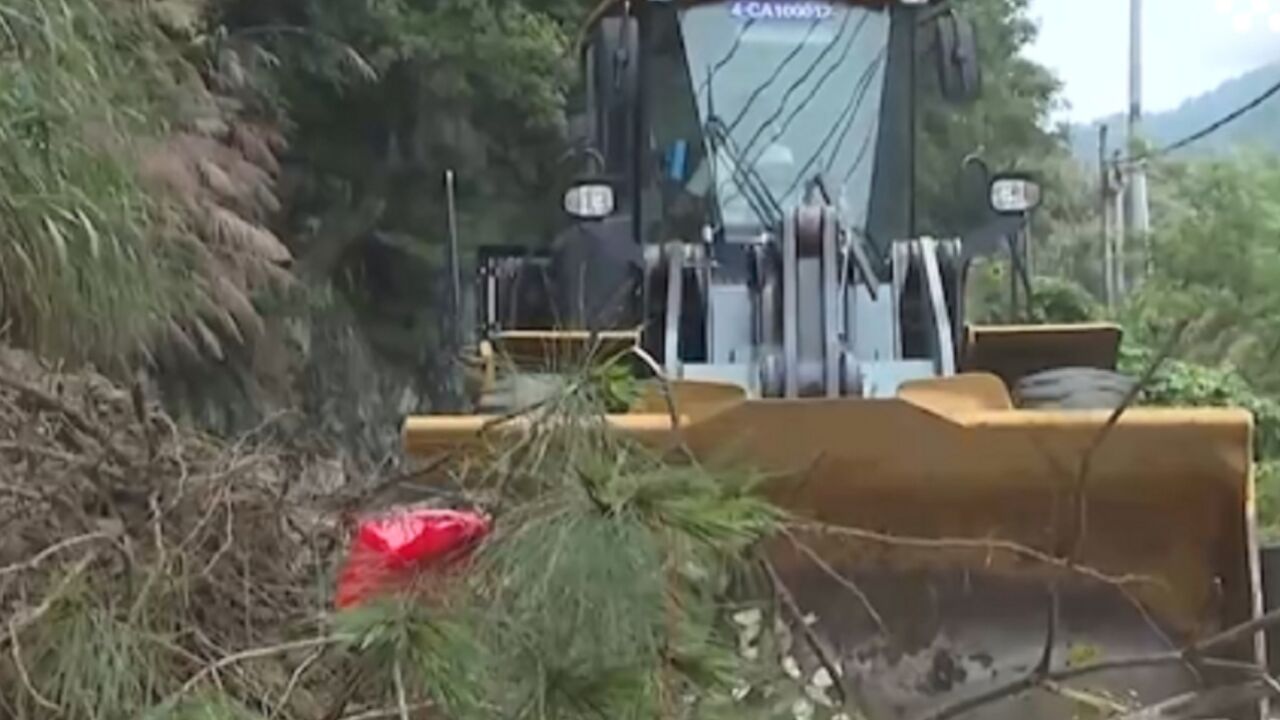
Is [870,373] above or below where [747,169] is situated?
below

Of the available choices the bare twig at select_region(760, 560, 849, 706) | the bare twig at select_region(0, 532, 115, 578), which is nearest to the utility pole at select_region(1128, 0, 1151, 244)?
the bare twig at select_region(760, 560, 849, 706)

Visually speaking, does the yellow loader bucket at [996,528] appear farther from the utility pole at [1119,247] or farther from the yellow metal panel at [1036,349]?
the utility pole at [1119,247]

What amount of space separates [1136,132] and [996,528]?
20.7 metres

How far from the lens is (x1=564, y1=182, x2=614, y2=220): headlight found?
6867 mm

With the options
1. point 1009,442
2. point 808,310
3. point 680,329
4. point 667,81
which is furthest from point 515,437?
point 667,81

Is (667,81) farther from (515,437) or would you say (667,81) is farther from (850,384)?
(515,437)

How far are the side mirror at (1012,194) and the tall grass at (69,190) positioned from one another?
364 cm

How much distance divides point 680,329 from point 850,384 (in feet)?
2.61

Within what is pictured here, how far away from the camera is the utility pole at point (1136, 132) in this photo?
22.9m

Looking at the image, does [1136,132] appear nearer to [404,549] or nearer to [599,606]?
[404,549]

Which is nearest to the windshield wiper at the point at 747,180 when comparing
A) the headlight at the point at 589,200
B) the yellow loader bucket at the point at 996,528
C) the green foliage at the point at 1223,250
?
the headlight at the point at 589,200

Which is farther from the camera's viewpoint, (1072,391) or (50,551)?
(1072,391)

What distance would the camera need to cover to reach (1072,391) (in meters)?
5.67

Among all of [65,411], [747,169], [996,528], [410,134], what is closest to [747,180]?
[747,169]
